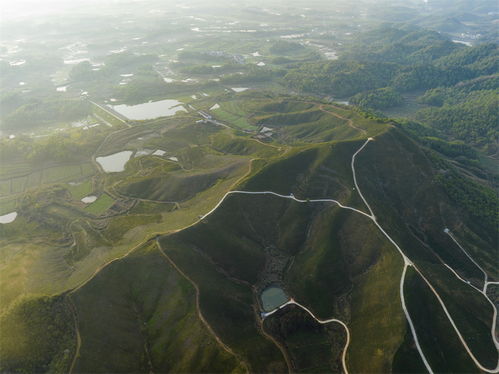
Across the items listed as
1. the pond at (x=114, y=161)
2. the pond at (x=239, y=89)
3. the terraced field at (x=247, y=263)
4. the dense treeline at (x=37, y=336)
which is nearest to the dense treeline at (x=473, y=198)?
the terraced field at (x=247, y=263)

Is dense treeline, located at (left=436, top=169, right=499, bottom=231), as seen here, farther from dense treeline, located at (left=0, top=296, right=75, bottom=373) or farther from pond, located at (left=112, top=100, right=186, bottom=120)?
pond, located at (left=112, top=100, right=186, bottom=120)

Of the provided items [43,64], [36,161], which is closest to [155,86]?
[36,161]

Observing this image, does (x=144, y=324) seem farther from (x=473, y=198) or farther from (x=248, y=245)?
(x=473, y=198)

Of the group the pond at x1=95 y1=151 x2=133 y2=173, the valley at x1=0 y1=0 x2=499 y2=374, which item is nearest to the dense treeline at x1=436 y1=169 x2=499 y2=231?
the valley at x1=0 y1=0 x2=499 y2=374

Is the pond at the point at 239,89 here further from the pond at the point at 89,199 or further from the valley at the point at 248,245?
the pond at the point at 89,199

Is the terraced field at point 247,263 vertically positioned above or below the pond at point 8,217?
above
